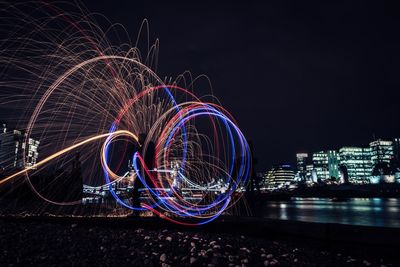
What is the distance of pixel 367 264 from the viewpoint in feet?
31.0

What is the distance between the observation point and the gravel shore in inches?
360

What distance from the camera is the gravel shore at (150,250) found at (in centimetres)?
914

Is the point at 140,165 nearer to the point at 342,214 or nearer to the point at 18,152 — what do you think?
the point at 342,214

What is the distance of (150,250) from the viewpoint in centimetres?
1020

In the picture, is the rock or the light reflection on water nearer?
the rock

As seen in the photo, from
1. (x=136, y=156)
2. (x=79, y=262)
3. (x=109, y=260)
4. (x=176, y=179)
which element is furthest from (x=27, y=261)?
(x=176, y=179)

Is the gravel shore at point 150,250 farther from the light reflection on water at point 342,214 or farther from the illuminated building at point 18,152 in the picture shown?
the illuminated building at point 18,152

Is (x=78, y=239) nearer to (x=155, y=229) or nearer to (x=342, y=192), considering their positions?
(x=155, y=229)

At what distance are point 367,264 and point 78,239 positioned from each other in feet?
32.8

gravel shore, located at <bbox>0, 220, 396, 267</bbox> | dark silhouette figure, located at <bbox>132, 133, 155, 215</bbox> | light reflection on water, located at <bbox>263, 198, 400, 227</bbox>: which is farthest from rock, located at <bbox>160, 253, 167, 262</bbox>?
light reflection on water, located at <bbox>263, 198, 400, 227</bbox>

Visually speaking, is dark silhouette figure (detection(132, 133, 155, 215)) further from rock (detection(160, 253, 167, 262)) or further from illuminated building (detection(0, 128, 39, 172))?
illuminated building (detection(0, 128, 39, 172))

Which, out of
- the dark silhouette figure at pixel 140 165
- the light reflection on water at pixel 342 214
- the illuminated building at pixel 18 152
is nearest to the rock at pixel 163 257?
the dark silhouette figure at pixel 140 165

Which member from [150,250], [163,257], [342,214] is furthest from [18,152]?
[163,257]

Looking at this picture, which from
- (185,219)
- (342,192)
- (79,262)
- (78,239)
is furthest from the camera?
(342,192)
